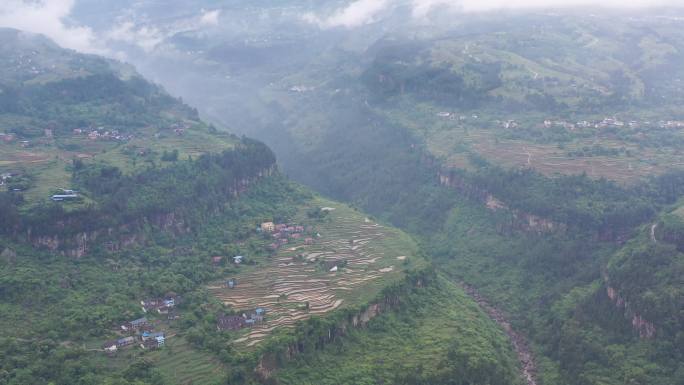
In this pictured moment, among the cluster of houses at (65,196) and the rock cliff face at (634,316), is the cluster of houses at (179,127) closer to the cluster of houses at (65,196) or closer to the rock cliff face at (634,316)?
the cluster of houses at (65,196)

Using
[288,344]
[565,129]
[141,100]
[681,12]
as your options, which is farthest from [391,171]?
[681,12]

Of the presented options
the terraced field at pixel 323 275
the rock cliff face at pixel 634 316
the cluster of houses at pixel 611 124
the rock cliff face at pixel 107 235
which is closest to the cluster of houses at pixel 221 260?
the terraced field at pixel 323 275

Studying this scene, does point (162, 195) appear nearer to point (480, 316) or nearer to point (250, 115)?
point (480, 316)

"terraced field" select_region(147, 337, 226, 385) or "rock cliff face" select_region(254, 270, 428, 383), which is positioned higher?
"terraced field" select_region(147, 337, 226, 385)

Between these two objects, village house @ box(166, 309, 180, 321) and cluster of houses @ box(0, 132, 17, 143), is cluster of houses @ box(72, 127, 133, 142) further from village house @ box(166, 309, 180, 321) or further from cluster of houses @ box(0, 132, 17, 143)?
village house @ box(166, 309, 180, 321)

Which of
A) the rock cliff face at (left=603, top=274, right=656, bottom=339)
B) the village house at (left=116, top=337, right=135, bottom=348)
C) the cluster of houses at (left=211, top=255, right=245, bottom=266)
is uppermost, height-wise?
the village house at (left=116, top=337, right=135, bottom=348)

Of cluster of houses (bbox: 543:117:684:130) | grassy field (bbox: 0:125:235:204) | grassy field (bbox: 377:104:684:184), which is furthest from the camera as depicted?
cluster of houses (bbox: 543:117:684:130)

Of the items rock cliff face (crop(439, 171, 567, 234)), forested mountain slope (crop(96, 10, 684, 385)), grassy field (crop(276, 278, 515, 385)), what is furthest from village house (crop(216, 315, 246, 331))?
rock cliff face (crop(439, 171, 567, 234))
